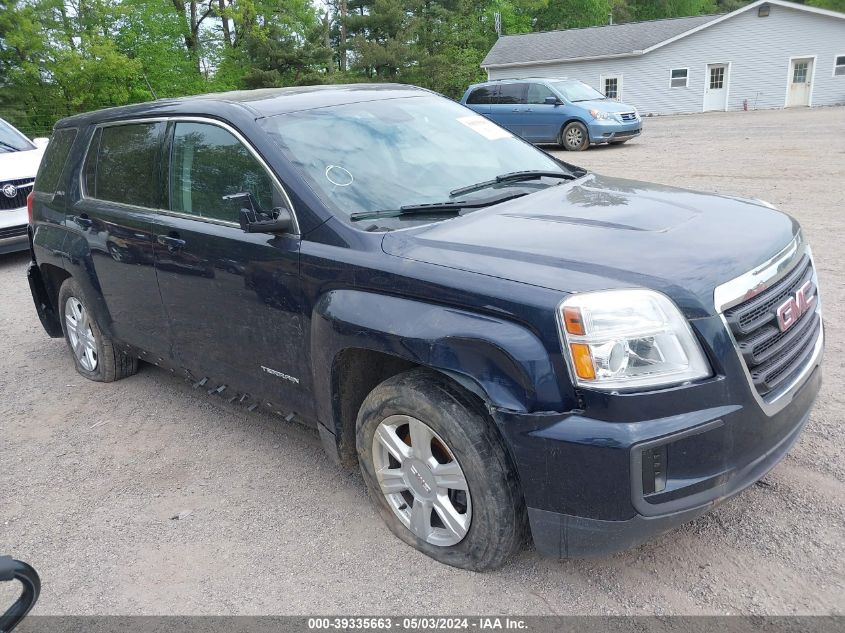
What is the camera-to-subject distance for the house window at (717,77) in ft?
105

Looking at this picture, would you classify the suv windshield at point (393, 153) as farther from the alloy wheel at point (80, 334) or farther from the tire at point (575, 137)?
the tire at point (575, 137)

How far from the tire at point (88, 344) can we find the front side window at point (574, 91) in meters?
15.0

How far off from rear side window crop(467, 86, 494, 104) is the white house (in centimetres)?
1607

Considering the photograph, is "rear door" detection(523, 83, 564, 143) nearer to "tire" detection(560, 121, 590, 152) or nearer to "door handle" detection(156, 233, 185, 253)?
"tire" detection(560, 121, 590, 152)

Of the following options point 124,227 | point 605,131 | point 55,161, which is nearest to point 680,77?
point 605,131

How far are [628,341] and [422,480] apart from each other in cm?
105

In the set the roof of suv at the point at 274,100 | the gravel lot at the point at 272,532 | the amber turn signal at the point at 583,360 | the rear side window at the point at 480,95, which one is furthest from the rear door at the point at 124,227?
the rear side window at the point at 480,95

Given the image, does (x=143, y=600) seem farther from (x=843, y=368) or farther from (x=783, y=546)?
(x=843, y=368)

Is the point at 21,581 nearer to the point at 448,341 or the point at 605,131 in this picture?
the point at 448,341

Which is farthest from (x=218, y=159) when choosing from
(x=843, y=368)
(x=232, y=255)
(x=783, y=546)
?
(x=843, y=368)

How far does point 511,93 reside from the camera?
18.7 m

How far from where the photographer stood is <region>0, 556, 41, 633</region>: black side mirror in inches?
71.2

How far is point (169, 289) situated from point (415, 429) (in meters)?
1.81

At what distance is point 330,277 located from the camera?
2979 millimetres
